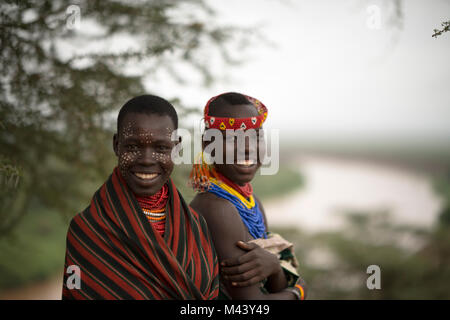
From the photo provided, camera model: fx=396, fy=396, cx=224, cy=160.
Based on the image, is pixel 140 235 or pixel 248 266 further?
pixel 248 266

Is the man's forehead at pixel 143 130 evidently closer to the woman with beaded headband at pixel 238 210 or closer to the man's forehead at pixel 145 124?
the man's forehead at pixel 145 124

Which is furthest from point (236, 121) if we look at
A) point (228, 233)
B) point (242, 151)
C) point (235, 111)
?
point (228, 233)

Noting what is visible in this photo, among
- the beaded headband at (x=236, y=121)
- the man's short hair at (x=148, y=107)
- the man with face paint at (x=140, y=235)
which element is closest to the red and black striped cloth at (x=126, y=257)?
the man with face paint at (x=140, y=235)

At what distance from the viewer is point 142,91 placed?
3.13m

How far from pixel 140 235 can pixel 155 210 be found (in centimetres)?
22

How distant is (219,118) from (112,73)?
126 cm

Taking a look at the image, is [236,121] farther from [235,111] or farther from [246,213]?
[246,213]

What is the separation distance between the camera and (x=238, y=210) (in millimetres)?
2342

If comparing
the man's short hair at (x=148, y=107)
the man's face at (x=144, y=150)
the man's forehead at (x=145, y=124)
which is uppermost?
the man's short hair at (x=148, y=107)

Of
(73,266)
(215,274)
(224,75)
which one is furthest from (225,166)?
(224,75)

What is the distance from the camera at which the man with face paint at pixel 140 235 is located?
1.94 m

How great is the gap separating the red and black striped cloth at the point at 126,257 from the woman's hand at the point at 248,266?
0.16 m

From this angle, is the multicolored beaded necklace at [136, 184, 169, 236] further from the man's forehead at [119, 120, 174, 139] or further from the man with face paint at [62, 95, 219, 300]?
the man's forehead at [119, 120, 174, 139]
